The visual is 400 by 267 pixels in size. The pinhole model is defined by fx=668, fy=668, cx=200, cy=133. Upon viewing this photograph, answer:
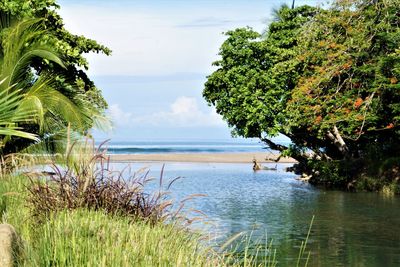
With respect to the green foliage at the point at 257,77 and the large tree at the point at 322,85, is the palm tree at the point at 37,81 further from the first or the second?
the green foliage at the point at 257,77

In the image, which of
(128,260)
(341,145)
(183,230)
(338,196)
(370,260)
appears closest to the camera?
(128,260)

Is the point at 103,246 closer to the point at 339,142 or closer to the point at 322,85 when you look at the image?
the point at 322,85

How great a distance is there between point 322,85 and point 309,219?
7559mm

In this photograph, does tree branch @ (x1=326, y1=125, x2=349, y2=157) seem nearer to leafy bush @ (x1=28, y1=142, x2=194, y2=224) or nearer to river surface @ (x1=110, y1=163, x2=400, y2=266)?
river surface @ (x1=110, y1=163, x2=400, y2=266)

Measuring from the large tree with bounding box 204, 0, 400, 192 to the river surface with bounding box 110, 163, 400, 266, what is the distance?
264cm

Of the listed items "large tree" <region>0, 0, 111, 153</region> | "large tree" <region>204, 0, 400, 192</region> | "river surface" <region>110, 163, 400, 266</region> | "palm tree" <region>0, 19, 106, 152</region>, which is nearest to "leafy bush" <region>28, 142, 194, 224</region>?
"river surface" <region>110, 163, 400, 266</region>

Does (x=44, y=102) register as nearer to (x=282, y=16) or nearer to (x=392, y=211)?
(x=392, y=211)

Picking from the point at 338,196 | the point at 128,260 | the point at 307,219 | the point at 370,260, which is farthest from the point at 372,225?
the point at 128,260

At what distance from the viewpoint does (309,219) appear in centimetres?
2189

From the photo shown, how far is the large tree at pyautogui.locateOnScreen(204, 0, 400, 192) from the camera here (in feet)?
82.7

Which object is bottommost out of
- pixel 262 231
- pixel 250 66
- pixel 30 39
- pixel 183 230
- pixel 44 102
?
pixel 262 231

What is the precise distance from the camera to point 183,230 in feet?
28.0

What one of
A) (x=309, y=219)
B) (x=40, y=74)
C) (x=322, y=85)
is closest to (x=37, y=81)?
(x=40, y=74)

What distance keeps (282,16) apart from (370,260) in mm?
22287
